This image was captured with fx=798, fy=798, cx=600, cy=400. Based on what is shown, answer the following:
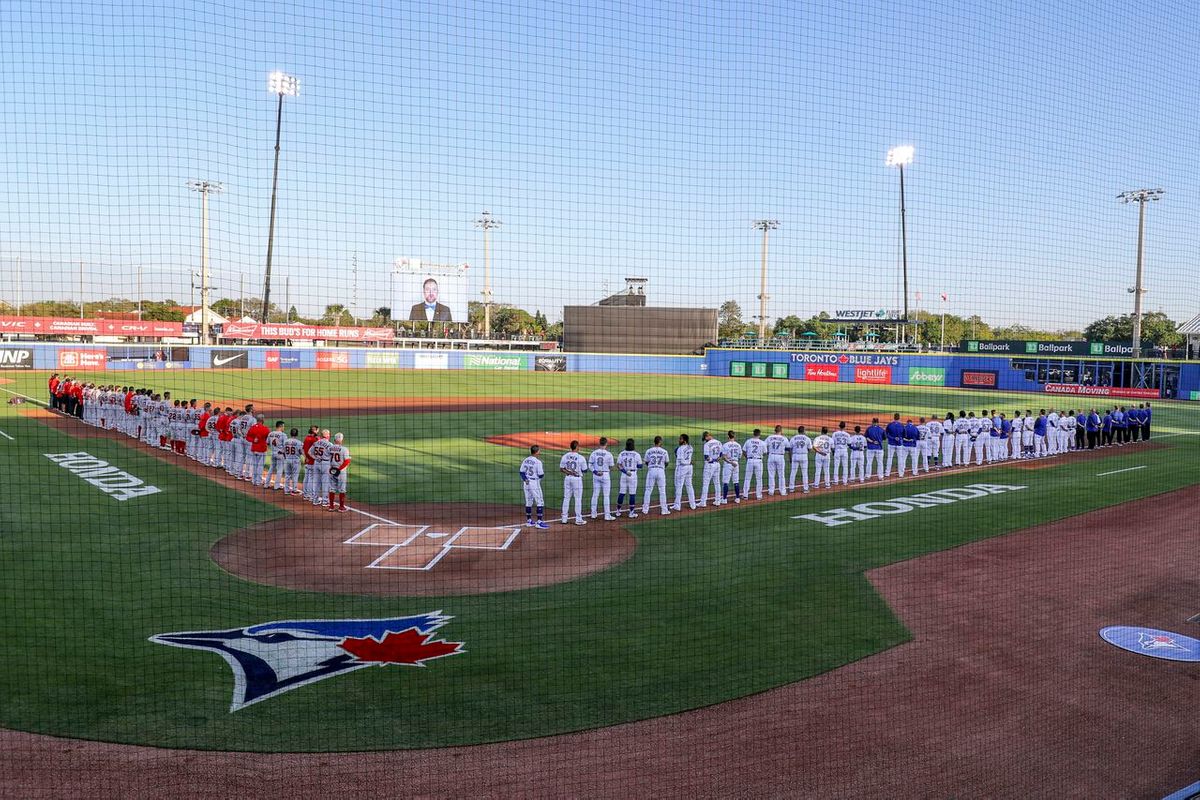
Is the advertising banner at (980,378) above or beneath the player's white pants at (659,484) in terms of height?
above

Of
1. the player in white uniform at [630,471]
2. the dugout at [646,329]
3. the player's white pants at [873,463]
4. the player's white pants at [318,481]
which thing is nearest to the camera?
the player in white uniform at [630,471]

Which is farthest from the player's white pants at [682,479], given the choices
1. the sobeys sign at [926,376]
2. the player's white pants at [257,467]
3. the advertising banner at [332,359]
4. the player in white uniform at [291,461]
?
the advertising banner at [332,359]

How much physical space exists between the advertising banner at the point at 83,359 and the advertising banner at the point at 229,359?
5.20m

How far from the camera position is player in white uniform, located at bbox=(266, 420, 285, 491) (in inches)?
540

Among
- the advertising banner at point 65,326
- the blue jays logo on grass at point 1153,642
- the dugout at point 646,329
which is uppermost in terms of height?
the dugout at point 646,329

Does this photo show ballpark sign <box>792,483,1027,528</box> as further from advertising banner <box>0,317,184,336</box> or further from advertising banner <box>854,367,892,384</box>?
advertising banner <box>0,317,184,336</box>

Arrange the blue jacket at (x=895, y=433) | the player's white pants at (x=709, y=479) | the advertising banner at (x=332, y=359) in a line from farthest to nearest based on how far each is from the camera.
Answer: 1. the advertising banner at (x=332, y=359)
2. the blue jacket at (x=895, y=433)
3. the player's white pants at (x=709, y=479)

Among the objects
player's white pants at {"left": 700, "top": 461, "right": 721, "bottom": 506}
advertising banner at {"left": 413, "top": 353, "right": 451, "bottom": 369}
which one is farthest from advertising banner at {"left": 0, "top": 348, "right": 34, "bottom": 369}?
player's white pants at {"left": 700, "top": 461, "right": 721, "bottom": 506}

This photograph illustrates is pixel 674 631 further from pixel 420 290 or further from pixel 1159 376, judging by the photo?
pixel 420 290

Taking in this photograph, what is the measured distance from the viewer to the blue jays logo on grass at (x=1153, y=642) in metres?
7.05

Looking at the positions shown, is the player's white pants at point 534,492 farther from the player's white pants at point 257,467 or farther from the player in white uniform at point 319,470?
the player's white pants at point 257,467

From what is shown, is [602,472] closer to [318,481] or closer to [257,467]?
[318,481]

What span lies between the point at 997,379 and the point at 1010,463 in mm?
25981

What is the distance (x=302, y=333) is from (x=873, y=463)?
138ft
